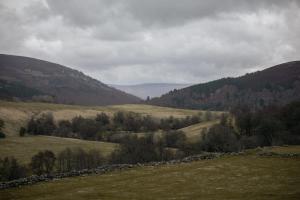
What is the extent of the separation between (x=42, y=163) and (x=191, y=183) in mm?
82031

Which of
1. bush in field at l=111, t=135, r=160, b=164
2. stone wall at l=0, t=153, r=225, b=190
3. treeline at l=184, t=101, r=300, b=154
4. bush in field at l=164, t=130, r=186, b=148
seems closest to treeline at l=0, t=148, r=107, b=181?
bush in field at l=111, t=135, r=160, b=164

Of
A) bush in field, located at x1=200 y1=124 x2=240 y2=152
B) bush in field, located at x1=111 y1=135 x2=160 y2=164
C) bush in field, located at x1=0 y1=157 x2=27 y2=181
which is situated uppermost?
bush in field, located at x1=200 y1=124 x2=240 y2=152

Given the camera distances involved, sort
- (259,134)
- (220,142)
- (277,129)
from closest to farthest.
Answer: (277,129) < (259,134) < (220,142)

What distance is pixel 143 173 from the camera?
5319cm

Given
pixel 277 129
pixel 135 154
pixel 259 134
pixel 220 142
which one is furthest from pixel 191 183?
pixel 259 134

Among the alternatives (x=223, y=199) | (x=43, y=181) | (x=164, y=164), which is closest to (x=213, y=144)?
(x=164, y=164)

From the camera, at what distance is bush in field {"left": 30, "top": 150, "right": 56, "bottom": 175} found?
371ft

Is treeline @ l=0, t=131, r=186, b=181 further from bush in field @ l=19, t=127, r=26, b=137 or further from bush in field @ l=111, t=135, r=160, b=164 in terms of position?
bush in field @ l=19, t=127, r=26, b=137

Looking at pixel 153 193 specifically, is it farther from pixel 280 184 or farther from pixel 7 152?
pixel 7 152

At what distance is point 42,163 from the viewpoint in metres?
117

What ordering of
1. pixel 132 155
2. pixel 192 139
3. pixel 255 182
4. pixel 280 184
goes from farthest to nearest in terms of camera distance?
1. pixel 192 139
2. pixel 132 155
3. pixel 255 182
4. pixel 280 184

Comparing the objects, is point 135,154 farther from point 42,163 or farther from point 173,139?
point 173,139

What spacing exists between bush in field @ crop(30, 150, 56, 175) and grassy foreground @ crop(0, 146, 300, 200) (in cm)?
6441

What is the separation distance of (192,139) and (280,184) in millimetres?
130015
